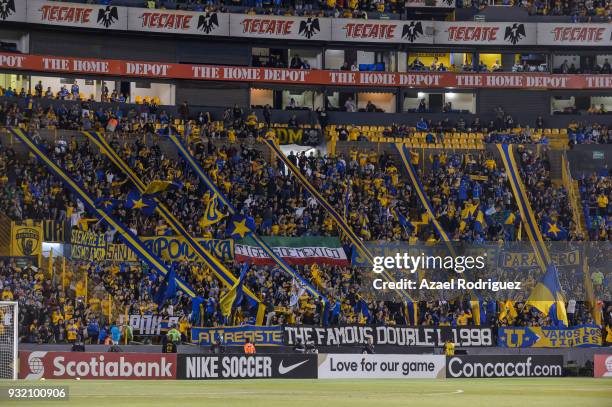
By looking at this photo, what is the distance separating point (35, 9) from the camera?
55.6 m

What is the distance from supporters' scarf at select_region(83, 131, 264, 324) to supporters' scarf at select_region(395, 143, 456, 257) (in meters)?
8.89

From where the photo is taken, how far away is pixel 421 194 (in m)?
51.8

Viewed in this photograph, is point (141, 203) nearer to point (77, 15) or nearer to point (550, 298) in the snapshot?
point (77, 15)

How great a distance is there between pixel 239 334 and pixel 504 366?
9.85 metres

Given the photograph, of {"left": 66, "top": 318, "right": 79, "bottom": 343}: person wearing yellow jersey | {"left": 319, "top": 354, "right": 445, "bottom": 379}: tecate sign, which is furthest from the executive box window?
{"left": 66, "top": 318, "right": 79, "bottom": 343}: person wearing yellow jersey

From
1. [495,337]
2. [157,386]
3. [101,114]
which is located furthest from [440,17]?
[157,386]

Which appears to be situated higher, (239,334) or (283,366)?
(239,334)

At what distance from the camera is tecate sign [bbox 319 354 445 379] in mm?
37656

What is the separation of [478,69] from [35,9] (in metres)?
24.5

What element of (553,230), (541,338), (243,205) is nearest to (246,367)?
(541,338)

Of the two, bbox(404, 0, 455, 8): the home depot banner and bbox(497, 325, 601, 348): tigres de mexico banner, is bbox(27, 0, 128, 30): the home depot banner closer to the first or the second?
bbox(404, 0, 455, 8): the home depot banner

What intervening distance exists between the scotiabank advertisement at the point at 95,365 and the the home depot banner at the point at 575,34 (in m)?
34.4

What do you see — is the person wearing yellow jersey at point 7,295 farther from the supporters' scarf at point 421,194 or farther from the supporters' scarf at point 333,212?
the supporters' scarf at point 421,194

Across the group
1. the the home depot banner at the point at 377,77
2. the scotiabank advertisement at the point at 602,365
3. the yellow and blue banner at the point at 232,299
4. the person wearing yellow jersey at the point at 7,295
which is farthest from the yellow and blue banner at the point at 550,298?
the person wearing yellow jersey at the point at 7,295
